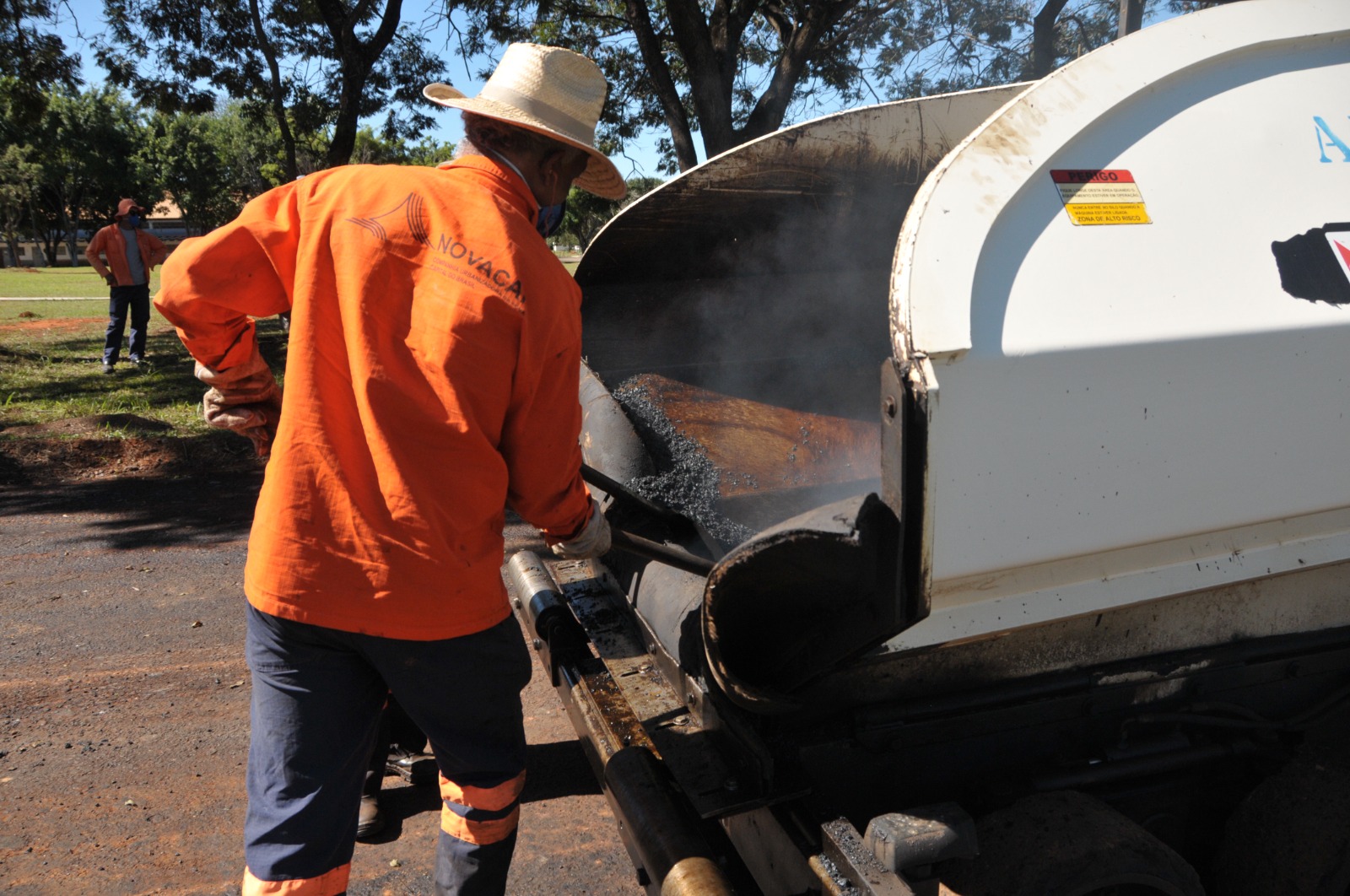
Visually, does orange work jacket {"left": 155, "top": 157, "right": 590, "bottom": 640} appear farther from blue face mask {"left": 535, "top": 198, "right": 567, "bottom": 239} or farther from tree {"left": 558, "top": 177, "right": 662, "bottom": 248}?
tree {"left": 558, "top": 177, "right": 662, "bottom": 248}

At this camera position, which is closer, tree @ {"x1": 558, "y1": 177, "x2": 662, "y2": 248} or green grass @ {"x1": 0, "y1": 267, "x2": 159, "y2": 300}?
tree @ {"x1": 558, "y1": 177, "x2": 662, "y2": 248}

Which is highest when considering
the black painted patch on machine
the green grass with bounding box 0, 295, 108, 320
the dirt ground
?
the black painted patch on machine

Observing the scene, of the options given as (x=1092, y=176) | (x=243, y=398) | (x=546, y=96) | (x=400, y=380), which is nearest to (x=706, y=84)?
(x=546, y=96)

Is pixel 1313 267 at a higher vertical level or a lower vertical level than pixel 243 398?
higher

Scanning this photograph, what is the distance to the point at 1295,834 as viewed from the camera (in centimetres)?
197

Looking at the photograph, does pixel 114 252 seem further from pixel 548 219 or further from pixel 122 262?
pixel 548 219

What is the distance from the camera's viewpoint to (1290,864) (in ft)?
6.50

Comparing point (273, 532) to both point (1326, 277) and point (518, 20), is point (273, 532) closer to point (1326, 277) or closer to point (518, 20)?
point (1326, 277)

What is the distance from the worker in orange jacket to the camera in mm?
1784

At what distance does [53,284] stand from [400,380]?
3064 centimetres

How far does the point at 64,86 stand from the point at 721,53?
7.75m

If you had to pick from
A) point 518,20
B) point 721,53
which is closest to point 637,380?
point 721,53

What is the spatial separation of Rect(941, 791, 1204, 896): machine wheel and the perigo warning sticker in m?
1.10

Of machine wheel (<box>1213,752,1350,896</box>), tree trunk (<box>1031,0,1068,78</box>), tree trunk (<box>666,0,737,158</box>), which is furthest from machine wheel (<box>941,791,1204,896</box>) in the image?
tree trunk (<box>1031,0,1068,78</box>)
